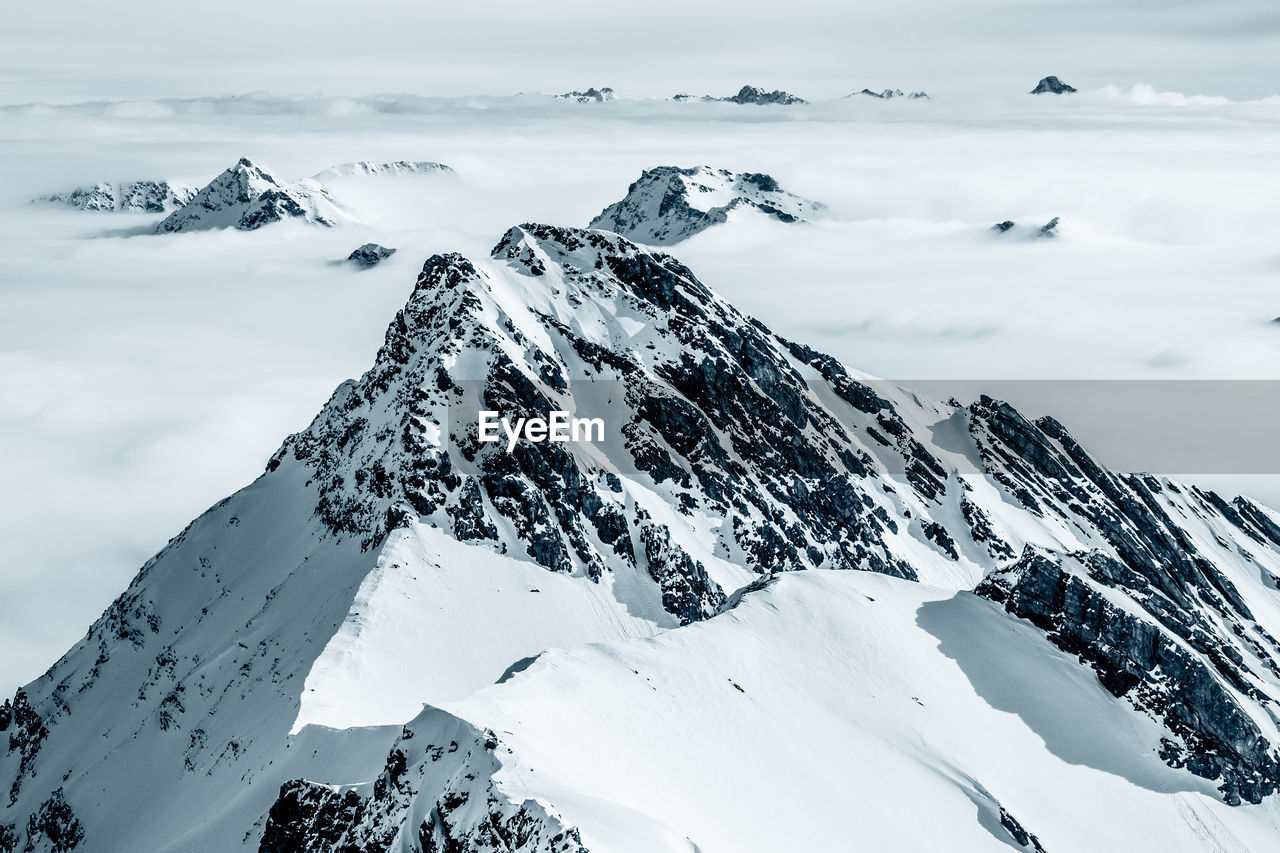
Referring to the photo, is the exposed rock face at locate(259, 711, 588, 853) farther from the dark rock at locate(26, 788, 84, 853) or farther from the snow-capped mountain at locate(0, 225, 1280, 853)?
the dark rock at locate(26, 788, 84, 853)

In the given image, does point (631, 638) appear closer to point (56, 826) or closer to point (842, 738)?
point (842, 738)

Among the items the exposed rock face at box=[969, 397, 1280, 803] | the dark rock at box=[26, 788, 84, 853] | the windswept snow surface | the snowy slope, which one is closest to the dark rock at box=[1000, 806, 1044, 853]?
the snowy slope

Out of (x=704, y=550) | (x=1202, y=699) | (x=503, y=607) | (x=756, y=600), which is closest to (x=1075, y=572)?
(x=1202, y=699)

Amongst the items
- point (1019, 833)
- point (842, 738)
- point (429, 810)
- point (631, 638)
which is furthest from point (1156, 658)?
point (429, 810)

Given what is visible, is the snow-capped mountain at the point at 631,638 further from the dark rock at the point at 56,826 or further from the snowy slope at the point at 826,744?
the dark rock at the point at 56,826

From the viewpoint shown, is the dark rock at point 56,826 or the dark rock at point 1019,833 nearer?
the dark rock at point 1019,833

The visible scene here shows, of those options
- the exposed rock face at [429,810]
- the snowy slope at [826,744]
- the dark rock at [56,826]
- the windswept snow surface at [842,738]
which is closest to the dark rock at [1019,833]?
the snowy slope at [826,744]

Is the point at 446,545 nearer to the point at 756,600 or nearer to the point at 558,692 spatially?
the point at 756,600
